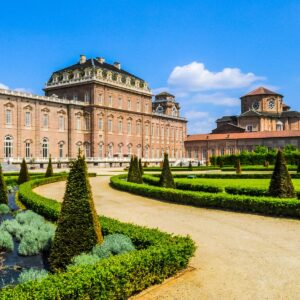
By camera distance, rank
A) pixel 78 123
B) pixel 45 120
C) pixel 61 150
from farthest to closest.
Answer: pixel 78 123, pixel 61 150, pixel 45 120

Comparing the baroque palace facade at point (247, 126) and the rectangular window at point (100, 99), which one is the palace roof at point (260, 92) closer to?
the baroque palace facade at point (247, 126)

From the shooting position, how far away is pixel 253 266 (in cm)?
656

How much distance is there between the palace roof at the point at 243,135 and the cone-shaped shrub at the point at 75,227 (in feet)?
191

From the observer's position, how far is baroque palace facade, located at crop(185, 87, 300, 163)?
6550cm

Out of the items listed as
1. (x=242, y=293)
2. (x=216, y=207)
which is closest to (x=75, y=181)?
(x=242, y=293)

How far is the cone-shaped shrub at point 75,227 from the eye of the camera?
654 centimetres

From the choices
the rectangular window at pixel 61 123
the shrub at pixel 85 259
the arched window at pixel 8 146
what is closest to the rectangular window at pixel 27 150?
the arched window at pixel 8 146

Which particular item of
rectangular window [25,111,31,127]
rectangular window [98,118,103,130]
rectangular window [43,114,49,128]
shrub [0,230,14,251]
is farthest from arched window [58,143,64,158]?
shrub [0,230,14,251]

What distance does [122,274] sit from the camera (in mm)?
5230

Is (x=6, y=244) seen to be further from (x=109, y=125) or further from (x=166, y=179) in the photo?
(x=109, y=125)

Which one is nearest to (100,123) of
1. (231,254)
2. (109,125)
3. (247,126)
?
(109,125)

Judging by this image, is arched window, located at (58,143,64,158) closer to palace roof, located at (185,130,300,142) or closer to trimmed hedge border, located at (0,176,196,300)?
palace roof, located at (185,130,300,142)

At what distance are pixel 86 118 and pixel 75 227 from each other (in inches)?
1879

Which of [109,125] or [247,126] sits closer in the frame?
[109,125]
